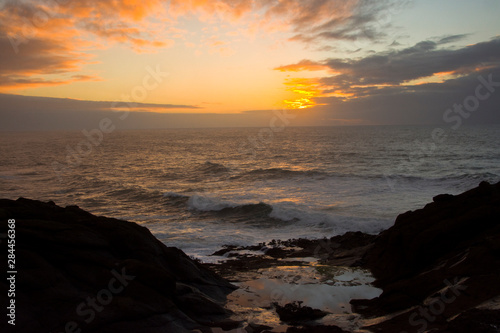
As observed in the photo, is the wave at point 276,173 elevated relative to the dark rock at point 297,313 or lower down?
elevated

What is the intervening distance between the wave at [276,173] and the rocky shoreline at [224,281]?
31.1m

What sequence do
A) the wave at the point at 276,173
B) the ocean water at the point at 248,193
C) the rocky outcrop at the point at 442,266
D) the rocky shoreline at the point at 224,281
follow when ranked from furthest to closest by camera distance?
the wave at the point at 276,173 → the ocean water at the point at 248,193 → the rocky outcrop at the point at 442,266 → the rocky shoreline at the point at 224,281

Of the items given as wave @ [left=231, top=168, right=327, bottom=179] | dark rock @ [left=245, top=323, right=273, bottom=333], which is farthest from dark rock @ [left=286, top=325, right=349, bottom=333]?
wave @ [left=231, top=168, right=327, bottom=179]

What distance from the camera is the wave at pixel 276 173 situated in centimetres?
4428

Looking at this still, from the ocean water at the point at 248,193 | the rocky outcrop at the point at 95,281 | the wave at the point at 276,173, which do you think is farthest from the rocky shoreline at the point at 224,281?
the wave at the point at 276,173

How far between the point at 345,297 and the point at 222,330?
4.46 metres

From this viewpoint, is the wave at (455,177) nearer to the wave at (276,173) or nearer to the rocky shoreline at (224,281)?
the wave at (276,173)

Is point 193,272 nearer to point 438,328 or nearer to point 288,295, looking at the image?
point 288,295

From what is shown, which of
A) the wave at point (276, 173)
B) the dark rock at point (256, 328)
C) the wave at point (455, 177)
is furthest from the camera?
the wave at point (276, 173)

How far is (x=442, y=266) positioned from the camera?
32.3 feet

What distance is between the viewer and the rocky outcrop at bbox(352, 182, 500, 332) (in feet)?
25.0

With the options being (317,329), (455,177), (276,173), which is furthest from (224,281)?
(455,177)

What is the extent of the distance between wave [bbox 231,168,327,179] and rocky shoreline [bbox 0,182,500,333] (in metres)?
31.1

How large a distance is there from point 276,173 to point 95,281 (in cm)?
3907
